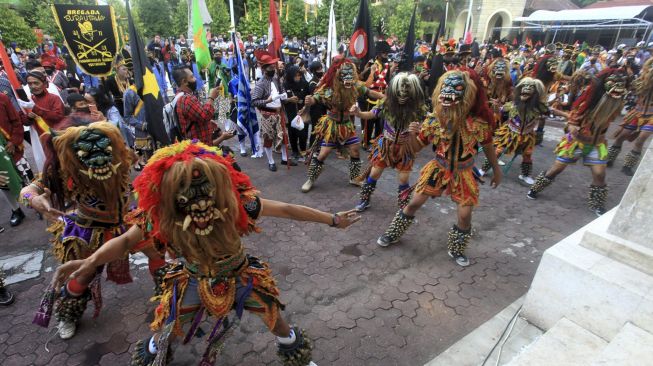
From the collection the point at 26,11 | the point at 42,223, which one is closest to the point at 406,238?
the point at 42,223

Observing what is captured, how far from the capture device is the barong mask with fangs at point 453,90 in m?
3.56

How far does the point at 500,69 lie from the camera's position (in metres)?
7.51

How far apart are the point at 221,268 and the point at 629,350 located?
8.57ft

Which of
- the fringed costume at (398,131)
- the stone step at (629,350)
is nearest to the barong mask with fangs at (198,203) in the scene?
the stone step at (629,350)

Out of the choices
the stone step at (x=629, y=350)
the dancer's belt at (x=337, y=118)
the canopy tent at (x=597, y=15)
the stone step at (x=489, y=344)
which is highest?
the canopy tent at (x=597, y=15)

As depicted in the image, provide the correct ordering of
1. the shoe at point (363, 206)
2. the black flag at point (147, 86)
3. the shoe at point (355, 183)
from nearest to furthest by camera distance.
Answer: the black flag at point (147, 86)
the shoe at point (363, 206)
the shoe at point (355, 183)

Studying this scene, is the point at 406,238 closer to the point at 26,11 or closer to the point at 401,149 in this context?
the point at 401,149

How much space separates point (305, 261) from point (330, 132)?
98.1 inches

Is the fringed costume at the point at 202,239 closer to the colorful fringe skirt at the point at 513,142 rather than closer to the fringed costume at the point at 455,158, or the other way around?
the fringed costume at the point at 455,158

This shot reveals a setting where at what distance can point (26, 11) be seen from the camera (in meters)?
30.8

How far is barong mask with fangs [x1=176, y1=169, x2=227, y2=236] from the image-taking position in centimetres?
Answer: 175

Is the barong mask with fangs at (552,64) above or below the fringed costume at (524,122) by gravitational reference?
above

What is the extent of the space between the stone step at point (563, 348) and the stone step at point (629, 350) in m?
0.14

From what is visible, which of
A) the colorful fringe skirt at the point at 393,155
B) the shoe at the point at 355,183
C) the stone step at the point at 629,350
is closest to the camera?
the stone step at the point at 629,350
